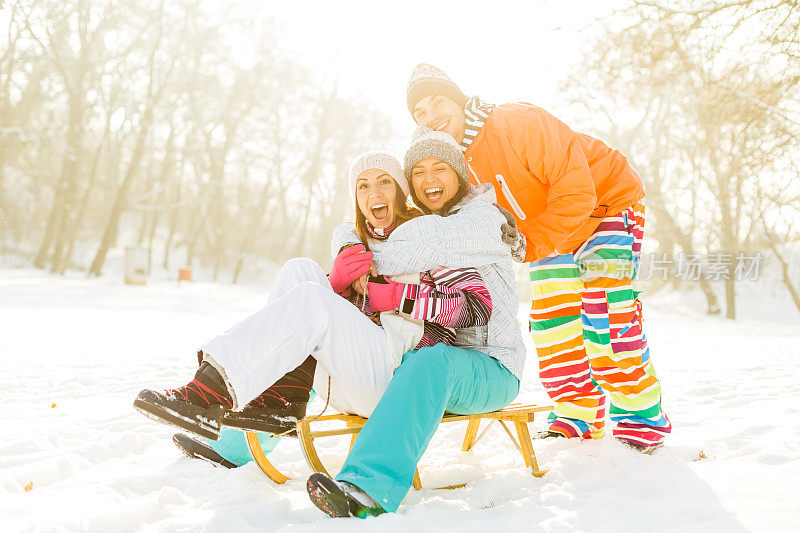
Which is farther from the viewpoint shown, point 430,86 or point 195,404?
point 430,86

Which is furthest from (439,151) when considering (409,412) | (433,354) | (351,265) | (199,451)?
(199,451)

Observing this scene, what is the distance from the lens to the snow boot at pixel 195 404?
184 cm

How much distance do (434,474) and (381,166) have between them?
1415 millimetres

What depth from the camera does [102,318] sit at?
9.17 metres

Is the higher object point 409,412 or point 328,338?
point 328,338

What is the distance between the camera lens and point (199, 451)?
8.33 ft

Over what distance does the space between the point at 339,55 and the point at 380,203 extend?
2375 centimetres

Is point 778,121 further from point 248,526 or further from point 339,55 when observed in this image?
point 339,55

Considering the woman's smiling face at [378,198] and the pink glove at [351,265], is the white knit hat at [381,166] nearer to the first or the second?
the woman's smiling face at [378,198]

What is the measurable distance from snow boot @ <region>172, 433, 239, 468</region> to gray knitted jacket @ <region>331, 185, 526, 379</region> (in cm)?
103

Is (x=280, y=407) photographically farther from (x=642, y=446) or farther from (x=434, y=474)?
(x=642, y=446)

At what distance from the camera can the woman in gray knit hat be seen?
1.73 metres

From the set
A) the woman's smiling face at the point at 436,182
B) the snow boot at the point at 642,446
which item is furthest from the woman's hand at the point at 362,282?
the snow boot at the point at 642,446

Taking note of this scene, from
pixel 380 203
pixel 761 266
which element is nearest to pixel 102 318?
pixel 380 203
